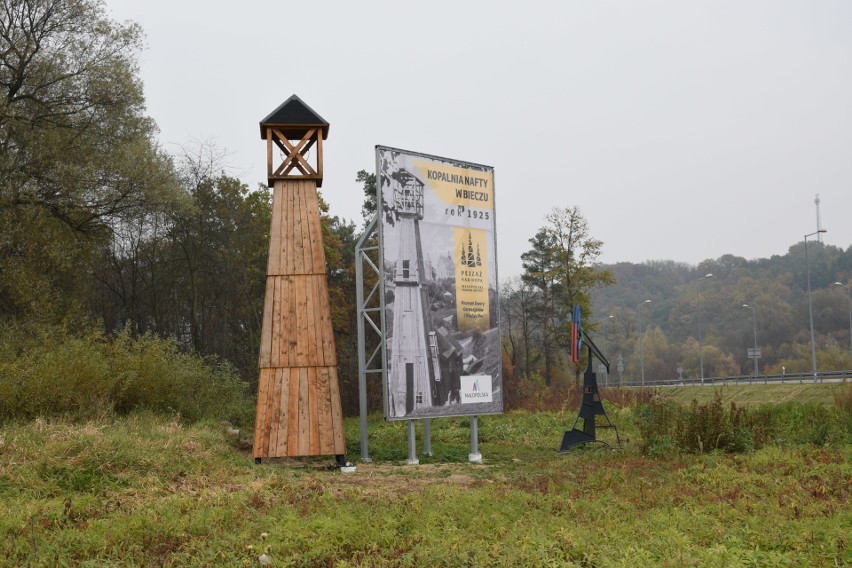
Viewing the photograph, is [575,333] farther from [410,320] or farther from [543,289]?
[543,289]

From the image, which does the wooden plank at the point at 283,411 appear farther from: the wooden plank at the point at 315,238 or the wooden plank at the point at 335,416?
the wooden plank at the point at 315,238

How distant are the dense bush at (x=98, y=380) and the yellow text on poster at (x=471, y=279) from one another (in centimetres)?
601

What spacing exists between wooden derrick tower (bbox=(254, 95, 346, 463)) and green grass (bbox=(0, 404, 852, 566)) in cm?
112

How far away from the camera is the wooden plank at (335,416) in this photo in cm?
1332

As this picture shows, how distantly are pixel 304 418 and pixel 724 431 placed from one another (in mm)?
6796

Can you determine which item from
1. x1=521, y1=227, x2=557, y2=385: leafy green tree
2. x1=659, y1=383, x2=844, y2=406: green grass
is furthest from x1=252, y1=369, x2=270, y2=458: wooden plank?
x1=521, y1=227, x2=557, y2=385: leafy green tree

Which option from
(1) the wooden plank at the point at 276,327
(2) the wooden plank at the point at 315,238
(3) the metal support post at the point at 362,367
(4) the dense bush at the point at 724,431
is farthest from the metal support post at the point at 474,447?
(2) the wooden plank at the point at 315,238

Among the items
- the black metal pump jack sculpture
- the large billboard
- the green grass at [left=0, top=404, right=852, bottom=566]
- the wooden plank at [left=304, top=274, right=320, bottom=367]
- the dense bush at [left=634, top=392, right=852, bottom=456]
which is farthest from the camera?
the black metal pump jack sculpture

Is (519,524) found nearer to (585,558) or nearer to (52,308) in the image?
(585,558)

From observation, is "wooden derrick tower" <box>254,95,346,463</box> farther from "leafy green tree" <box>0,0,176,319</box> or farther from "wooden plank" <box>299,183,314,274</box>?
"leafy green tree" <box>0,0,176,319</box>

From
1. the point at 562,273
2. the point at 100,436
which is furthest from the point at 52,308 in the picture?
the point at 562,273

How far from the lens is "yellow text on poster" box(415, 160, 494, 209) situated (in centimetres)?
1482

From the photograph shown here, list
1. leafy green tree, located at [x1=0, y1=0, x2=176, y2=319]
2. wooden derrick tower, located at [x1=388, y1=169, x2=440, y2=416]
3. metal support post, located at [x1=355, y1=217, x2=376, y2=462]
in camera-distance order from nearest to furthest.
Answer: wooden derrick tower, located at [x1=388, y1=169, x2=440, y2=416] < metal support post, located at [x1=355, y1=217, x2=376, y2=462] < leafy green tree, located at [x1=0, y1=0, x2=176, y2=319]

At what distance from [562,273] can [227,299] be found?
15.7 meters
